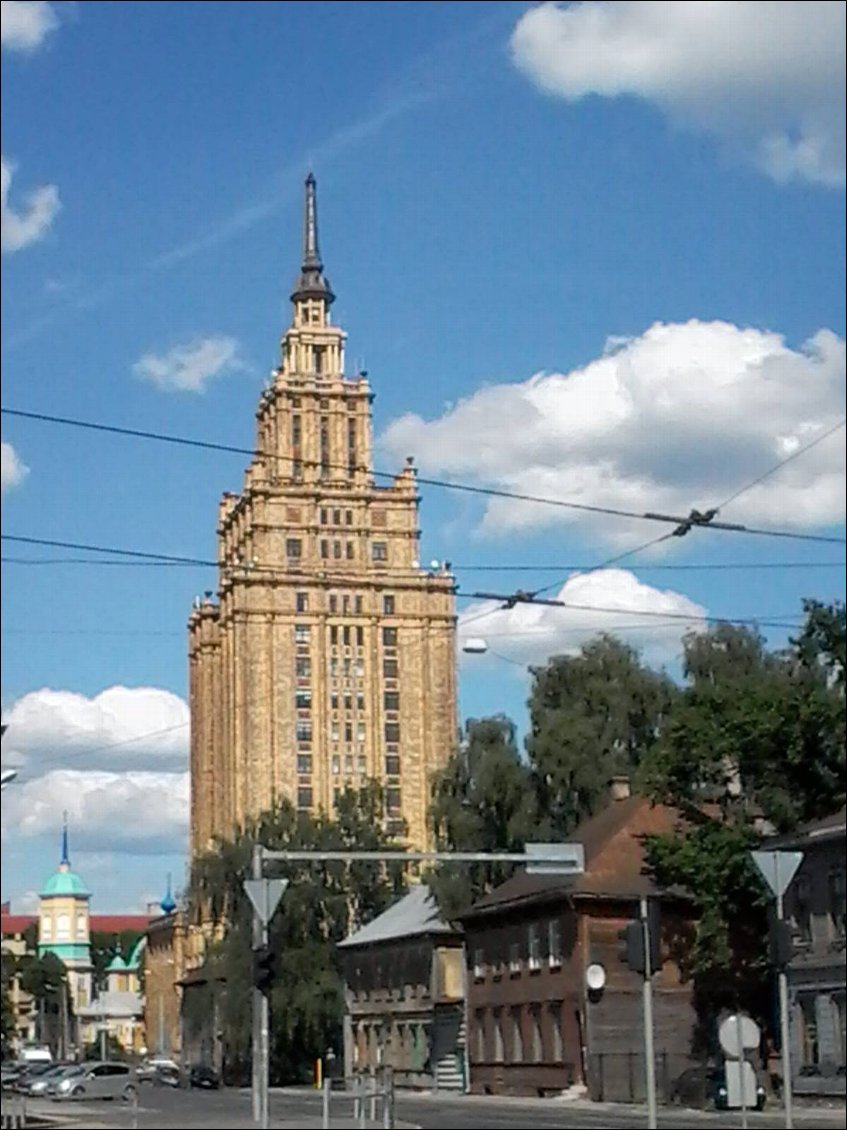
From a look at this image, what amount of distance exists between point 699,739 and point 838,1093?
1230cm

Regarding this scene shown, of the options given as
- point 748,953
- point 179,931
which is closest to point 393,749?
point 179,931

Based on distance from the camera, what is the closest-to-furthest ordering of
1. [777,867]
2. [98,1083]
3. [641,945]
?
1. [777,867]
2. [641,945]
3. [98,1083]

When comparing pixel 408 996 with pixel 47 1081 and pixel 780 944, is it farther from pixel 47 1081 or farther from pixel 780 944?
pixel 780 944

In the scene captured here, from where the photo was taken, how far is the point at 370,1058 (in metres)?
87.6

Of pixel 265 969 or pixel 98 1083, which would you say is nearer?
pixel 265 969

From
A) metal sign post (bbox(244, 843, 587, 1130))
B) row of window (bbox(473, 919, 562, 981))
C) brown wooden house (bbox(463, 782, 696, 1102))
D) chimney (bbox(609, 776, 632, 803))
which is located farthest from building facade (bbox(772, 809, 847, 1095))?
chimney (bbox(609, 776, 632, 803))

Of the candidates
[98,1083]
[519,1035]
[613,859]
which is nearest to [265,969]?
[613,859]

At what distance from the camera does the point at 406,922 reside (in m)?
85.2

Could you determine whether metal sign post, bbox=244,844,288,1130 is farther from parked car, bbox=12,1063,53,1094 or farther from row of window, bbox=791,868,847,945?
parked car, bbox=12,1063,53,1094

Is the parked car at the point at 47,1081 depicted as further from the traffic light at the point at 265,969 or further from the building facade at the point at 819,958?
the traffic light at the point at 265,969

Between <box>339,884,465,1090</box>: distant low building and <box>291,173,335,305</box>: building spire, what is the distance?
97.6 m

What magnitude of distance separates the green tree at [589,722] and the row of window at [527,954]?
6225 mm

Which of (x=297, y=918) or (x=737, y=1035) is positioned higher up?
(x=297, y=918)

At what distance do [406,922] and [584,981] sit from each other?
24.5m
